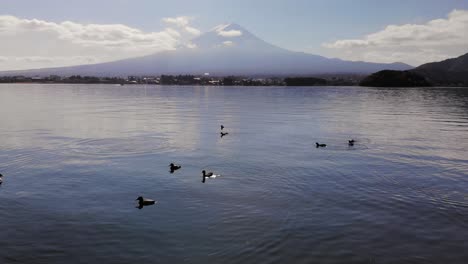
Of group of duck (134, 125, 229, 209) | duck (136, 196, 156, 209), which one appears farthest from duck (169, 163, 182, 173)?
duck (136, 196, 156, 209)

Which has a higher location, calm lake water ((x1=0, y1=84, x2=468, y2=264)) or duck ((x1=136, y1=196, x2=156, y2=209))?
duck ((x1=136, y1=196, x2=156, y2=209))

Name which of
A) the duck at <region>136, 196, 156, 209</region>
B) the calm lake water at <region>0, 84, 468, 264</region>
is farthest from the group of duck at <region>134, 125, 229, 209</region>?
the calm lake water at <region>0, 84, 468, 264</region>

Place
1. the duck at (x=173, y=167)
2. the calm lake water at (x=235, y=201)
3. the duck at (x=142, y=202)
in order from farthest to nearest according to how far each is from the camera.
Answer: the duck at (x=173, y=167) < the duck at (x=142, y=202) < the calm lake water at (x=235, y=201)

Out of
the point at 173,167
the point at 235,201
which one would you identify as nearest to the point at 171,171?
the point at 173,167

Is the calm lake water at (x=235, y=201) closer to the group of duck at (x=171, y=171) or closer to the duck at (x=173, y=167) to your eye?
the group of duck at (x=171, y=171)

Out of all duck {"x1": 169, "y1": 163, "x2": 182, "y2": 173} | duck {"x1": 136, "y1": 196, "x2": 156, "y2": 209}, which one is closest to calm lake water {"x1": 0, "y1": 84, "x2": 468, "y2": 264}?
duck {"x1": 136, "y1": 196, "x2": 156, "y2": 209}

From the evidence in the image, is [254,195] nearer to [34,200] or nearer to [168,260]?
[168,260]

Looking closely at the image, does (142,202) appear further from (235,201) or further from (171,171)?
(171,171)

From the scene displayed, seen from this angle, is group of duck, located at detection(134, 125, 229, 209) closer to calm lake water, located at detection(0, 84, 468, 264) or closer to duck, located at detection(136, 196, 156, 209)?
duck, located at detection(136, 196, 156, 209)

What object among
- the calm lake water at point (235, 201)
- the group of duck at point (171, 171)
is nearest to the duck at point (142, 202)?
the group of duck at point (171, 171)

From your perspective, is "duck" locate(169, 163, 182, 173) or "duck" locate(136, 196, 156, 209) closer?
"duck" locate(136, 196, 156, 209)

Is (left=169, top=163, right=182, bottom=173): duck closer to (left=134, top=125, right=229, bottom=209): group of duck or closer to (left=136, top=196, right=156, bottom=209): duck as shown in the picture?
(left=134, top=125, right=229, bottom=209): group of duck

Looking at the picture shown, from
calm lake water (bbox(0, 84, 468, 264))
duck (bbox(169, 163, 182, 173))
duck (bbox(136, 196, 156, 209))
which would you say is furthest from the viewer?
duck (bbox(169, 163, 182, 173))

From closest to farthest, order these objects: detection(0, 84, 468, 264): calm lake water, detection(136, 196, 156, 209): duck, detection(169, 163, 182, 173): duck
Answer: detection(0, 84, 468, 264): calm lake water, detection(136, 196, 156, 209): duck, detection(169, 163, 182, 173): duck
